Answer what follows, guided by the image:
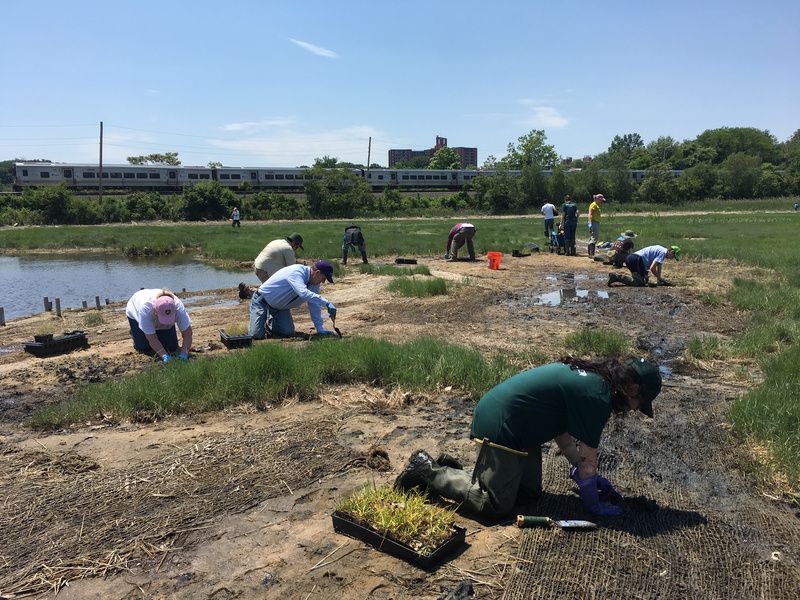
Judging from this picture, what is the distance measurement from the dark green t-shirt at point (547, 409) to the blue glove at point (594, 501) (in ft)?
0.96

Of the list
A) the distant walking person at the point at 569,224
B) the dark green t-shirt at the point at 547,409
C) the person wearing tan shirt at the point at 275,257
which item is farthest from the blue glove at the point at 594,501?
the distant walking person at the point at 569,224

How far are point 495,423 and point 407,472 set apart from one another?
70cm

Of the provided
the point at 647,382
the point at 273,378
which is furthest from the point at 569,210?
the point at 647,382

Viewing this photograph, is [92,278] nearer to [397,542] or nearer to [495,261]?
[495,261]

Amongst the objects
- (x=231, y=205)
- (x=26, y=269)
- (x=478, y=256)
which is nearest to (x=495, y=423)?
(x=478, y=256)

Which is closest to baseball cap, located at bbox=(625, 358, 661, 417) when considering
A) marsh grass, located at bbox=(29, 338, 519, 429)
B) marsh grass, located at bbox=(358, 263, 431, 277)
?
marsh grass, located at bbox=(29, 338, 519, 429)

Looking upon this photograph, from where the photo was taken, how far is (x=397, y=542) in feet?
11.6

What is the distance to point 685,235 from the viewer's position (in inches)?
1039

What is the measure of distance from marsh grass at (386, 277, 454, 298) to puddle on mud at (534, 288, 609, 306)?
6.72 ft

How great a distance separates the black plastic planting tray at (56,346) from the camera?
9297mm

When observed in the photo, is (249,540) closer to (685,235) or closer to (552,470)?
(552,470)

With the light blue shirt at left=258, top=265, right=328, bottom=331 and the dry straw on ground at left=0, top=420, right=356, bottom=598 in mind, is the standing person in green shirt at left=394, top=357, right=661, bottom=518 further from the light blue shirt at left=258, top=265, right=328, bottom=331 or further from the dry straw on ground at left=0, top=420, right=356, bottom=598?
the light blue shirt at left=258, top=265, right=328, bottom=331

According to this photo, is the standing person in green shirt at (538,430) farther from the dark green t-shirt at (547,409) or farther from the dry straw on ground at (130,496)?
the dry straw on ground at (130,496)

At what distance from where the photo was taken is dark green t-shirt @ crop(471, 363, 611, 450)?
373 centimetres
